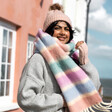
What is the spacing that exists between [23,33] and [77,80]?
17.3 feet

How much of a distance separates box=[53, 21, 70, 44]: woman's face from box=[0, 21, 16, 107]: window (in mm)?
4056

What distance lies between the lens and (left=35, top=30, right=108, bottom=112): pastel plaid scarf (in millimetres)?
2609

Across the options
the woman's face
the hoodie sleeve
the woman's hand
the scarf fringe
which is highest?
the woman's face

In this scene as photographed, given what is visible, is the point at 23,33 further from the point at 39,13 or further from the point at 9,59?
the point at 39,13

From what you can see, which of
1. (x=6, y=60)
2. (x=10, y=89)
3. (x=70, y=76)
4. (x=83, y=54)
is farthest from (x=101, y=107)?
(x=10, y=89)

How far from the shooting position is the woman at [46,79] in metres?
2.50

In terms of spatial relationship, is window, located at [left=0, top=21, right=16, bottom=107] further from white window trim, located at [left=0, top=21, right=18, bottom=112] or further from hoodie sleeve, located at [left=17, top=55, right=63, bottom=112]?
hoodie sleeve, located at [left=17, top=55, right=63, bottom=112]

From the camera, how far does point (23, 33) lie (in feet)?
25.6

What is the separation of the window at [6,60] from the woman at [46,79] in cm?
405

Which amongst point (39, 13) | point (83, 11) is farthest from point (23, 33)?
point (83, 11)

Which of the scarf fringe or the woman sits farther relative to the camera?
the scarf fringe

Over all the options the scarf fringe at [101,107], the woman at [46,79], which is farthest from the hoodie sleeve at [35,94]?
the scarf fringe at [101,107]

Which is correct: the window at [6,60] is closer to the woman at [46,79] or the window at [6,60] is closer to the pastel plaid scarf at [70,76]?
the woman at [46,79]

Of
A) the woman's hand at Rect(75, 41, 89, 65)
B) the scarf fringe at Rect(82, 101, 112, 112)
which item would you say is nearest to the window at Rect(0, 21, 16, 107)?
the woman's hand at Rect(75, 41, 89, 65)
